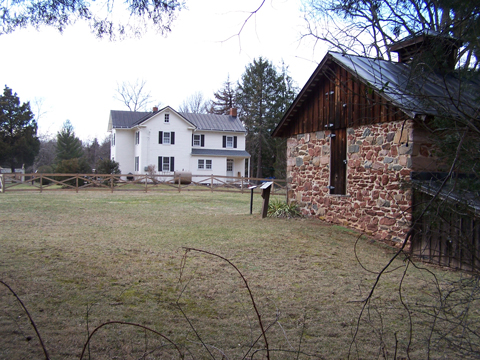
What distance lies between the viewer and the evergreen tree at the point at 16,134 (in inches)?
1401

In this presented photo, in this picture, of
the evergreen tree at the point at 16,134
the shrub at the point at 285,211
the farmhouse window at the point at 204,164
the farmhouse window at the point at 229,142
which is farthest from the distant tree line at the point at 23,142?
the shrub at the point at 285,211

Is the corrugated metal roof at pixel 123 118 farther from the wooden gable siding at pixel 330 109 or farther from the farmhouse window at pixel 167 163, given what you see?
the wooden gable siding at pixel 330 109

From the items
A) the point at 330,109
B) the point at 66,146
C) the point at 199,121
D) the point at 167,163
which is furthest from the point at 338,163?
the point at 66,146

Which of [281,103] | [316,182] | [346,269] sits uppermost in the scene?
[281,103]

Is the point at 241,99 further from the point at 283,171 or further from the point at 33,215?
the point at 33,215

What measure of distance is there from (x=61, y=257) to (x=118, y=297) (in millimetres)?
2406

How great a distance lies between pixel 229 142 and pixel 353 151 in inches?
1055

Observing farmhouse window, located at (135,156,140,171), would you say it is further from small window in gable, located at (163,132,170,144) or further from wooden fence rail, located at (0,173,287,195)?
wooden fence rail, located at (0,173,287,195)

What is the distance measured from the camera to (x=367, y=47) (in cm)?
352

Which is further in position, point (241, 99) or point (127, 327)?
point (241, 99)

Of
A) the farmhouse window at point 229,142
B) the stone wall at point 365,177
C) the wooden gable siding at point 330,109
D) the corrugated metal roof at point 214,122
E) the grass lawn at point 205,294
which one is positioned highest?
the corrugated metal roof at point 214,122

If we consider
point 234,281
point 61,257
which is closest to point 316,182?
point 234,281

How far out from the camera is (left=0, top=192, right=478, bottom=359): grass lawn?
3590 mm

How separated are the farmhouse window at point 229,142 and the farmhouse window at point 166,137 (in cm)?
519
